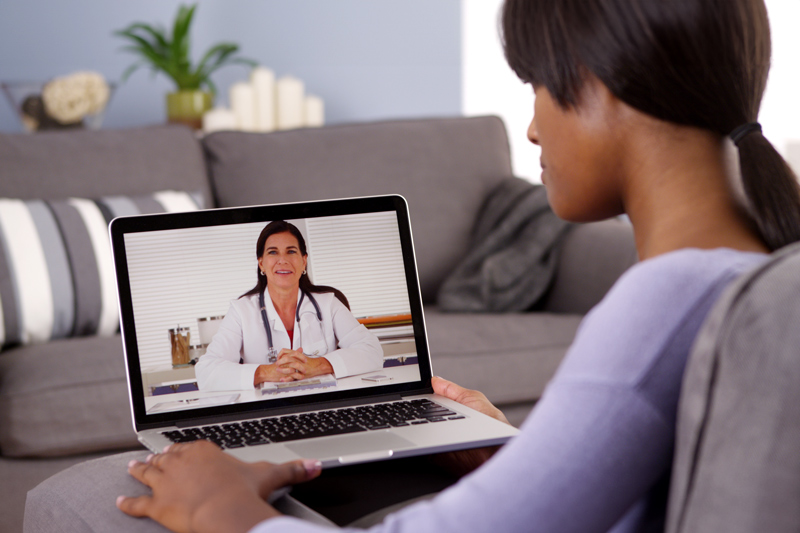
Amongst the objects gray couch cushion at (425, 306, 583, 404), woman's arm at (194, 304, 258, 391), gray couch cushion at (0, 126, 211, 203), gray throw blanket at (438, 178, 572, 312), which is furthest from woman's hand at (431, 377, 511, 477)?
gray couch cushion at (0, 126, 211, 203)

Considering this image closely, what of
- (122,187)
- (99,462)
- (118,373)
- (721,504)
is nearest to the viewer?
(721,504)

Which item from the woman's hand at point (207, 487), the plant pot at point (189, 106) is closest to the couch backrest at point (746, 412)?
the woman's hand at point (207, 487)

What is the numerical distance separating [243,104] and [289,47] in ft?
1.91

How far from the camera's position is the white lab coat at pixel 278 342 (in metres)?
0.90

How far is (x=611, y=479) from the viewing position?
0.45 meters

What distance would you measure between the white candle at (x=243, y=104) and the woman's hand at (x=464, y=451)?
2227mm

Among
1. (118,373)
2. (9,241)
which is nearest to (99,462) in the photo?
(118,373)

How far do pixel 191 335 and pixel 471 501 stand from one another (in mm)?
545

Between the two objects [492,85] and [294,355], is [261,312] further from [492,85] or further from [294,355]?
[492,85]

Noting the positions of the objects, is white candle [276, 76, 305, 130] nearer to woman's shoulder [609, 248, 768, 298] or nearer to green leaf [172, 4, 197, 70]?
green leaf [172, 4, 197, 70]

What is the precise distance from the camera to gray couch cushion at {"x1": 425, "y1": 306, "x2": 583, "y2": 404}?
1.74 meters

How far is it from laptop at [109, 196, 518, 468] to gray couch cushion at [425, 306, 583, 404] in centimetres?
73

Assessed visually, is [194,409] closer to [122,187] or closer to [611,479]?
[611,479]

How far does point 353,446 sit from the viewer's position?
2.51 feet
